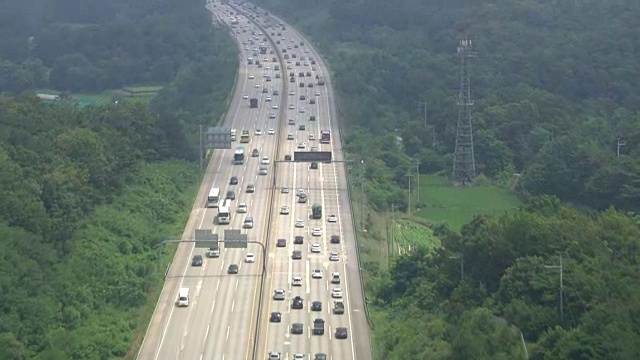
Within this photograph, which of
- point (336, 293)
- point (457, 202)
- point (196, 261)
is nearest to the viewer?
point (336, 293)

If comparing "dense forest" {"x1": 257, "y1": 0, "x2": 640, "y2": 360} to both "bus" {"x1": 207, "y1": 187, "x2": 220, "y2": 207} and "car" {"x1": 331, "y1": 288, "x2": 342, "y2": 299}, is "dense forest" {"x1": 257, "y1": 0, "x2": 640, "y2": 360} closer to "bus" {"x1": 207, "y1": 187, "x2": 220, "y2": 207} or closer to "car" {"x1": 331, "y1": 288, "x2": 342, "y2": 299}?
"car" {"x1": 331, "y1": 288, "x2": 342, "y2": 299}

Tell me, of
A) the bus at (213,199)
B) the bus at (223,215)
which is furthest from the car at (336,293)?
the bus at (213,199)

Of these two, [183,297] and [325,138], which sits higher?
[183,297]

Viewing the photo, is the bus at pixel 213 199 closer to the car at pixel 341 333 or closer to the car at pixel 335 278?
the car at pixel 335 278

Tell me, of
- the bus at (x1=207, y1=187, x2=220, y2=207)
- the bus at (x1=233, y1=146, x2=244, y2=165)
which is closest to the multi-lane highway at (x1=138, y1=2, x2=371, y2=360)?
the bus at (x1=207, y1=187, x2=220, y2=207)

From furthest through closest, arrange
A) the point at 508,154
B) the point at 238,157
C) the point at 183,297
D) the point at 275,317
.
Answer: the point at 508,154, the point at 238,157, the point at 183,297, the point at 275,317

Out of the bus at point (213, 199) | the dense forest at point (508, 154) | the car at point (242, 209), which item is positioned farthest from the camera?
the bus at point (213, 199)

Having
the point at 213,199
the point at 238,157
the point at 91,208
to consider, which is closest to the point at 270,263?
the point at 91,208

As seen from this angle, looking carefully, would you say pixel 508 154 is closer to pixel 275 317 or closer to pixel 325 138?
pixel 325 138
